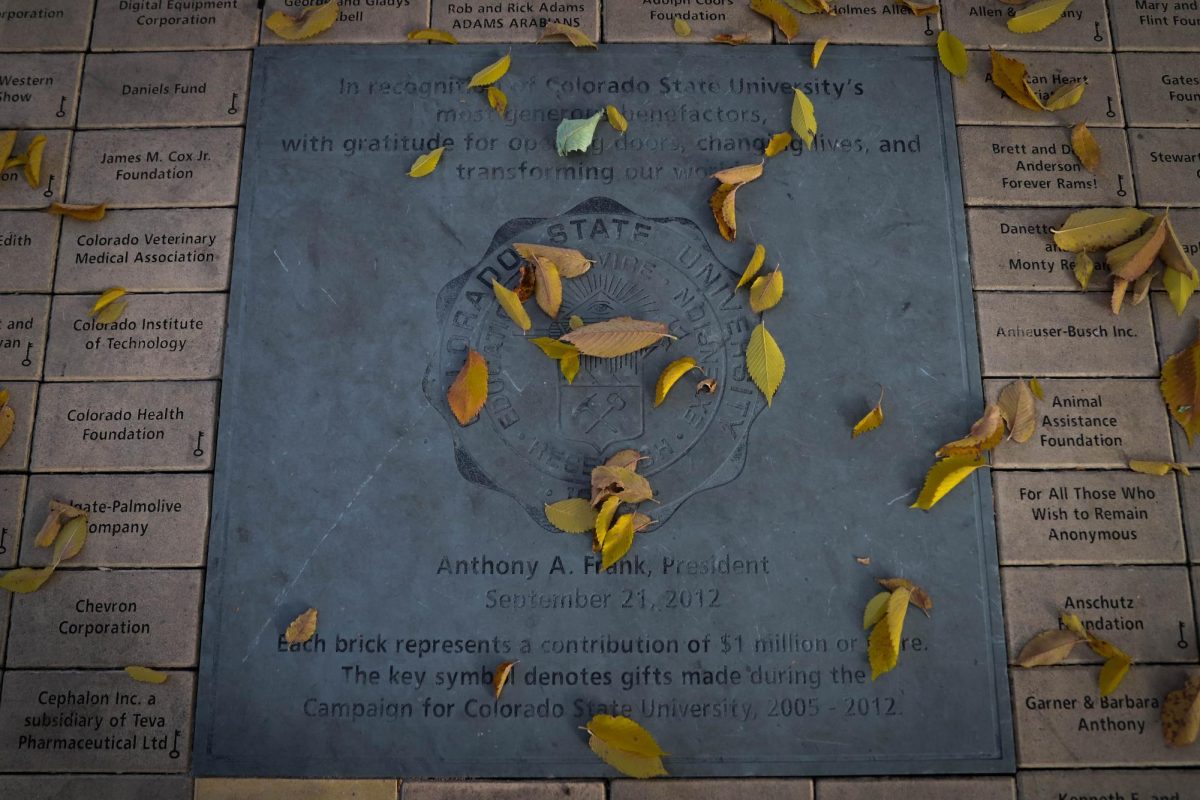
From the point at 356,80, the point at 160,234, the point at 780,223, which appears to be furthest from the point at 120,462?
the point at 780,223

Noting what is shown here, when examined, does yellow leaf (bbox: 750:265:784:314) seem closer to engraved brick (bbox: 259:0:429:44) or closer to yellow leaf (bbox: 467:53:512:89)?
yellow leaf (bbox: 467:53:512:89)

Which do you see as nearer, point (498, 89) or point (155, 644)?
point (155, 644)

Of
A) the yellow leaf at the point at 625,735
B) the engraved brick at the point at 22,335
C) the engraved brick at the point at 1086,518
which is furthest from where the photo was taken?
the engraved brick at the point at 22,335

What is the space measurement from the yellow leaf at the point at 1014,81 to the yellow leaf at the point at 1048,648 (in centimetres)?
137

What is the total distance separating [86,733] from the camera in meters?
2.15

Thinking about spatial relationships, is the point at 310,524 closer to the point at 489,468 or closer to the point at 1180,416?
the point at 489,468

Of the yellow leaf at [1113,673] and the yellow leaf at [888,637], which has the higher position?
the yellow leaf at [888,637]

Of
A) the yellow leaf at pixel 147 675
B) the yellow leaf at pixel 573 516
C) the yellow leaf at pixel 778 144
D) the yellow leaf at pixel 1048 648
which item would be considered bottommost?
the yellow leaf at pixel 1048 648

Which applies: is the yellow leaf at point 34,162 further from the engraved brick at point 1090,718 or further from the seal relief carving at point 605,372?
the engraved brick at point 1090,718

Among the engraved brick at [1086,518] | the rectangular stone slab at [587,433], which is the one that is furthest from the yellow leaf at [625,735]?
the engraved brick at [1086,518]

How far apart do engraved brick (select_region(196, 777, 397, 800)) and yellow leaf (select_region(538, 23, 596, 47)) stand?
1923mm

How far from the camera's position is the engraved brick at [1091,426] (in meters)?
2.25

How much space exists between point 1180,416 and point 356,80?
2.29 metres

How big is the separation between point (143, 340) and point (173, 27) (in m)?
0.90
